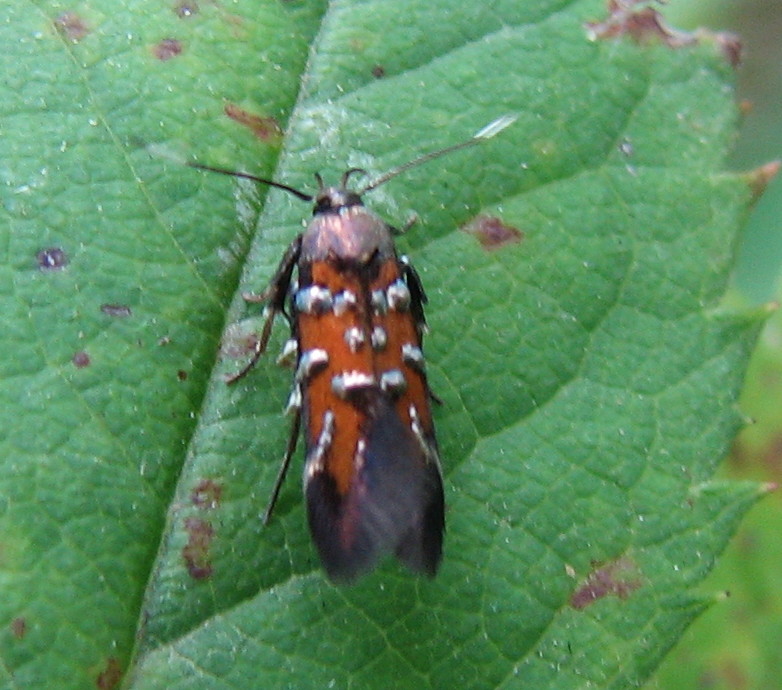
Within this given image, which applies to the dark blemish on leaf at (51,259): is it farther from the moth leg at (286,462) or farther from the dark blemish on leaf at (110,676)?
the dark blemish on leaf at (110,676)

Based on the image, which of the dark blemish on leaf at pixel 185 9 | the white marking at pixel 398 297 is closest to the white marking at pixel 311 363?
the white marking at pixel 398 297

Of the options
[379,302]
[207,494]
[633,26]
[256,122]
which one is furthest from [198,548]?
[633,26]

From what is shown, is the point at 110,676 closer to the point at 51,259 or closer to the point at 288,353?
the point at 288,353

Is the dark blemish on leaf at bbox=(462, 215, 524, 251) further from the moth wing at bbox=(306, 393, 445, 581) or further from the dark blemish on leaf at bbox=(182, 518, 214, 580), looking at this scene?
the dark blemish on leaf at bbox=(182, 518, 214, 580)

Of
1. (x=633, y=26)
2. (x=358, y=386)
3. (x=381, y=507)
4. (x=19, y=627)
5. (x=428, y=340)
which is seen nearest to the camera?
(x=19, y=627)

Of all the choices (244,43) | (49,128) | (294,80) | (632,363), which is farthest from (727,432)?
(49,128)

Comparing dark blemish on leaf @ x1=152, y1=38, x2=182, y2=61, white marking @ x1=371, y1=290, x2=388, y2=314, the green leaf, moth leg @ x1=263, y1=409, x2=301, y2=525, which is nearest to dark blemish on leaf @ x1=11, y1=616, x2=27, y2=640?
the green leaf

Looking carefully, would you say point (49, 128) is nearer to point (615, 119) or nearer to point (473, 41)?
point (473, 41)
